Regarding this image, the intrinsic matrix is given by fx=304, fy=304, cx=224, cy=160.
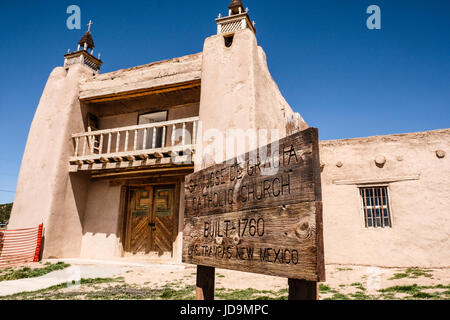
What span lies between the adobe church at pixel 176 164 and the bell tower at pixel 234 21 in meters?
0.04

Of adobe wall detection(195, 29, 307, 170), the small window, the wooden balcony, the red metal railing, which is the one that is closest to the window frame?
adobe wall detection(195, 29, 307, 170)

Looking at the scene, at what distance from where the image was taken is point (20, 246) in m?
10.2

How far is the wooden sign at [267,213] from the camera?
68.0 inches

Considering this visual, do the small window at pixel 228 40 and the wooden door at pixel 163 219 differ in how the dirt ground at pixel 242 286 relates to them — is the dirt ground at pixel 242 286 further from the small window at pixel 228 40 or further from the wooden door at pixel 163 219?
the small window at pixel 228 40

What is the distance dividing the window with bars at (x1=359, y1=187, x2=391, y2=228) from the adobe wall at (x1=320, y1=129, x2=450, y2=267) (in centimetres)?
18

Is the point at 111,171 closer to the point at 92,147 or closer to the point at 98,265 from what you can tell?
the point at 92,147

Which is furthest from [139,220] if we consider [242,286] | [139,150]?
[242,286]

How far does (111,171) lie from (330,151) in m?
8.43

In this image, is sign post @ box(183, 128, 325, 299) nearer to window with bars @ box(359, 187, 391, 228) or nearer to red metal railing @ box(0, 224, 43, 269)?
window with bars @ box(359, 187, 391, 228)

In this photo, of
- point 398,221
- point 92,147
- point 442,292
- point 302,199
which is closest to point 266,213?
point 302,199

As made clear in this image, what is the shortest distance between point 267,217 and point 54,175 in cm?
1059

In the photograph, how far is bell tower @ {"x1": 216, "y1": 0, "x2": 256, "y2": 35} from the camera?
1003 centimetres

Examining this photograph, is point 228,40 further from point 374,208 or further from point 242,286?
point 242,286
